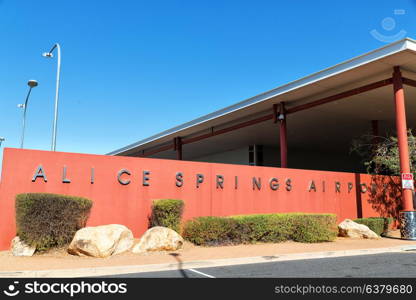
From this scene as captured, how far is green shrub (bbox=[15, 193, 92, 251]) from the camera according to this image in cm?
977

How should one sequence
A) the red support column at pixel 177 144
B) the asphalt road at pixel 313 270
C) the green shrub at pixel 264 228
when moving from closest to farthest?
the asphalt road at pixel 313 270, the green shrub at pixel 264 228, the red support column at pixel 177 144

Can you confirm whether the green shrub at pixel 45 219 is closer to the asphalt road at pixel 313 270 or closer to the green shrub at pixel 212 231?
the asphalt road at pixel 313 270

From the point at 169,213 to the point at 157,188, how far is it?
1.41 metres

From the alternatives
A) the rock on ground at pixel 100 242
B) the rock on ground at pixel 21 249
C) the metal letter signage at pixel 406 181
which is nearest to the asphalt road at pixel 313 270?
the rock on ground at pixel 100 242

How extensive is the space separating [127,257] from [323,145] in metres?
26.6

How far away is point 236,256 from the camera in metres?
9.88

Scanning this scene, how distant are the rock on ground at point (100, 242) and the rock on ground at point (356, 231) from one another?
910 centimetres

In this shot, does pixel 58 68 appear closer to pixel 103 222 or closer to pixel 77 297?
pixel 103 222

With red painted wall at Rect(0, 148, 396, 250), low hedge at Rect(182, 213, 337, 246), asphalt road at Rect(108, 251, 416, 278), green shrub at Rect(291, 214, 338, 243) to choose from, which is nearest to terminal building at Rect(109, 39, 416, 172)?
red painted wall at Rect(0, 148, 396, 250)

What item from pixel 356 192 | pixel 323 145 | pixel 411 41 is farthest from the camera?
pixel 323 145

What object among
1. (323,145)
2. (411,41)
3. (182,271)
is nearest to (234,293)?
(182,271)

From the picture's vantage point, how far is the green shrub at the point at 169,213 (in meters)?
12.2

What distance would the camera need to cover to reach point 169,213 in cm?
1231

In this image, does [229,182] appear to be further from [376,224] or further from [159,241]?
[376,224]
